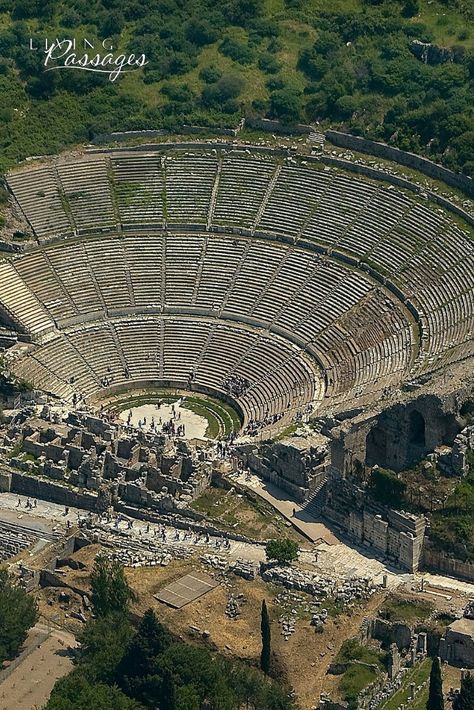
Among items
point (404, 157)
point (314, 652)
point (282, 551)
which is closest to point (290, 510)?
point (282, 551)

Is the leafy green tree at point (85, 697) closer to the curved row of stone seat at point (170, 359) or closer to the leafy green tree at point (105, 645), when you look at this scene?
the leafy green tree at point (105, 645)

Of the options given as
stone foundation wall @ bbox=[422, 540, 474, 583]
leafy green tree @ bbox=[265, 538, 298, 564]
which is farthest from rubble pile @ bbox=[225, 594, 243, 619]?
stone foundation wall @ bbox=[422, 540, 474, 583]

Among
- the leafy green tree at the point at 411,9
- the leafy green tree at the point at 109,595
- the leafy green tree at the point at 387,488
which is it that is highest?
the leafy green tree at the point at 411,9

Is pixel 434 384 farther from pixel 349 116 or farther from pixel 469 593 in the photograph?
pixel 349 116

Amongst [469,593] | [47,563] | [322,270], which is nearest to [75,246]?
[322,270]

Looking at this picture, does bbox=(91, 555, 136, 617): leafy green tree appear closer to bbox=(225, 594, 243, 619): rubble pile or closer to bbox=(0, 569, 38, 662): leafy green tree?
bbox=(0, 569, 38, 662): leafy green tree

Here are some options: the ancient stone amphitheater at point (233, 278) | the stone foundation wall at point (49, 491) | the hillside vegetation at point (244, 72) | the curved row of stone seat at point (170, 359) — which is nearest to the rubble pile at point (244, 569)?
the stone foundation wall at point (49, 491)

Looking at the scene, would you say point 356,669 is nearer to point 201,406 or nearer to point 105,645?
point 105,645
